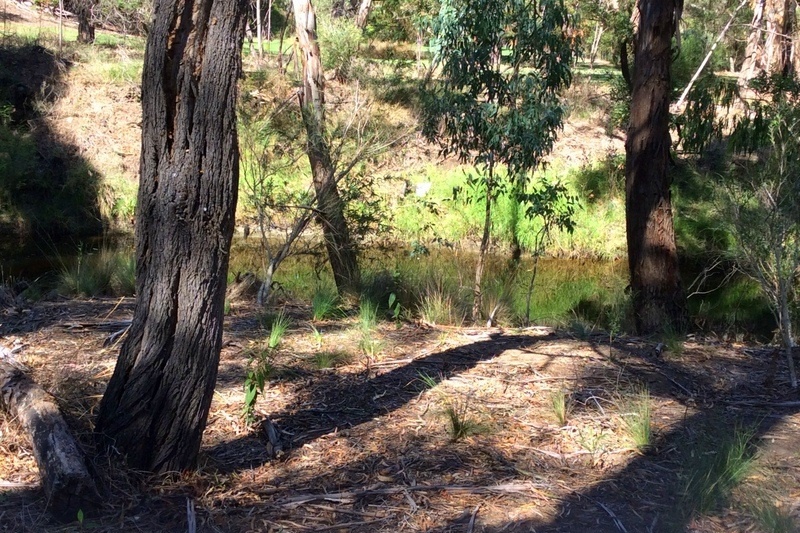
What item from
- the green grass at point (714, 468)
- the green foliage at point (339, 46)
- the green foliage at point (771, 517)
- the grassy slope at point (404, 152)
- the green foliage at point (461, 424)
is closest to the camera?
the green foliage at point (771, 517)

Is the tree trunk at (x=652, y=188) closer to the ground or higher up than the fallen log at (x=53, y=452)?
higher up

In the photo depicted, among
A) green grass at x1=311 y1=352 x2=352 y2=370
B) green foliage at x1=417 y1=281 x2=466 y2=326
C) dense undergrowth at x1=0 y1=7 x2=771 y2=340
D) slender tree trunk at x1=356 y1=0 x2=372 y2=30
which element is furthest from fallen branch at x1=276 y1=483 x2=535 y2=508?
slender tree trunk at x1=356 y1=0 x2=372 y2=30

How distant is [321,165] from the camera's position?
10602mm

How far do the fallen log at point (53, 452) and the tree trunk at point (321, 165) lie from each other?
5.21 m

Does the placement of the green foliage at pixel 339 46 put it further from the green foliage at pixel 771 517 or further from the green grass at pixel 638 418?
the green foliage at pixel 771 517

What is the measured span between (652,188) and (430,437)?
5.72 m

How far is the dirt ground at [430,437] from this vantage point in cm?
414

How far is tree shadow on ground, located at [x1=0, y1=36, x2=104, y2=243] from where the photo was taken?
60.2 feet

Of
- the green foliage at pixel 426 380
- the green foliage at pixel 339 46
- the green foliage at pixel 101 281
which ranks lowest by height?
the green foliage at pixel 426 380

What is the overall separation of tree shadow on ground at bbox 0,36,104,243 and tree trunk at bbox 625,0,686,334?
12940mm

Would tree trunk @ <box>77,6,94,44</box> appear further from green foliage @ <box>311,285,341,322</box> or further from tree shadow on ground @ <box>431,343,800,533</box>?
tree shadow on ground @ <box>431,343,800,533</box>

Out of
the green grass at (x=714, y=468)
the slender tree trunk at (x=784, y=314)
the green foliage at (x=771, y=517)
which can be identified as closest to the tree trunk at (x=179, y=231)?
the green grass at (x=714, y=468)

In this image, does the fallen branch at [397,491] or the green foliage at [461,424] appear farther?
the green foliage at [461,424]

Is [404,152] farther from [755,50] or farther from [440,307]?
[755,50]
